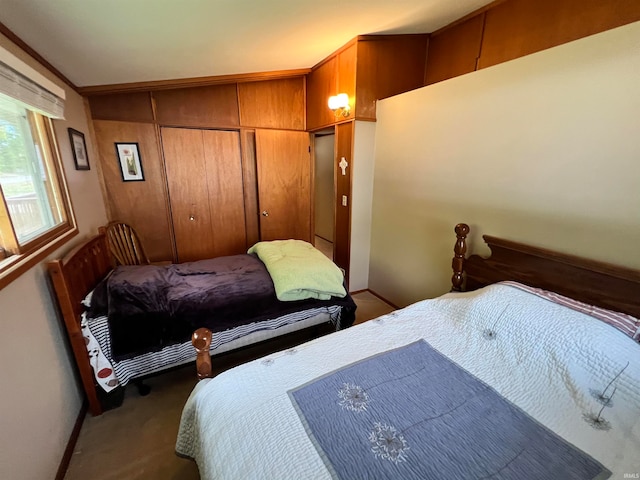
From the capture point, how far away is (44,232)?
156cm

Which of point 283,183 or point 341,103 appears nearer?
point 341,103

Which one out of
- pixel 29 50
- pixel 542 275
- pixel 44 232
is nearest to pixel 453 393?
pixel 542 275

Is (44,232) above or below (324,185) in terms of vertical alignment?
below

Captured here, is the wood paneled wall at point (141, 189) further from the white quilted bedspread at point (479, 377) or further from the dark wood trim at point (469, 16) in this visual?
the dark wood trim at point (469, 16)

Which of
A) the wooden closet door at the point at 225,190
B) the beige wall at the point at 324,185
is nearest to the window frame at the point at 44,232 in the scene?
the wooden closet door at the point at 225,190

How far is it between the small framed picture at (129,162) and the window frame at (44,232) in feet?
3.19

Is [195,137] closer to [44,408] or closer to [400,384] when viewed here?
[44,408]

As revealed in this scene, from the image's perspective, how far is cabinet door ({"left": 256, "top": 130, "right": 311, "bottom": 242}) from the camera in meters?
3.29

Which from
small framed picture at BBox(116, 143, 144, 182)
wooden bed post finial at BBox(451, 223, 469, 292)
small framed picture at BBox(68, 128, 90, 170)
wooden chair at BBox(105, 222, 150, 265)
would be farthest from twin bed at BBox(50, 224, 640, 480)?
small framed picture at BBox(116, 143, 144, 182)

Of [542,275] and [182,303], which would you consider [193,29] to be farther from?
[542,275]

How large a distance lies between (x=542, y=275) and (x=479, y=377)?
77 cm

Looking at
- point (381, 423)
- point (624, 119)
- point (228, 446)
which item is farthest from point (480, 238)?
point (228, 446)

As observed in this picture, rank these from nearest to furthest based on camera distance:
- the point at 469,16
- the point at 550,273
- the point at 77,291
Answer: the point at 550,273 → the point at 77,291 → the point at 469,16

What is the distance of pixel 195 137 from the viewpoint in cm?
304
